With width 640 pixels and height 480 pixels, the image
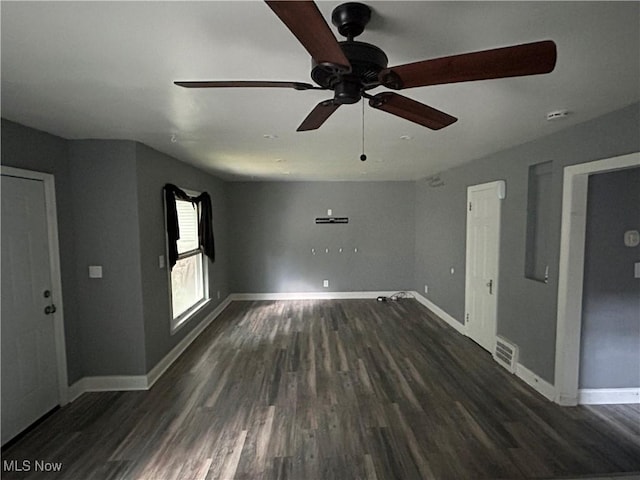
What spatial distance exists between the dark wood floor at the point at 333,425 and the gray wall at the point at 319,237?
2829 millimetres

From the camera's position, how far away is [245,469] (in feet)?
7.25

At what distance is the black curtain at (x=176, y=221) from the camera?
3.85 metres

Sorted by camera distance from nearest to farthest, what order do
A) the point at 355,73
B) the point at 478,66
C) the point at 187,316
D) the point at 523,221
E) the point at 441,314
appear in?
1. the point at 478,66
2. the point at 355,73
3. the point at 523,221
4. the point at 187,316
5. the point at 441,314

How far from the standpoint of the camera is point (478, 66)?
1133 mm

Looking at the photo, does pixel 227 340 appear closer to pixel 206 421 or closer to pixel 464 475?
pixel 206 421

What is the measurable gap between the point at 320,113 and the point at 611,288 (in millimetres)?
3124

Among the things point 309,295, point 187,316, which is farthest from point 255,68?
point 309,295

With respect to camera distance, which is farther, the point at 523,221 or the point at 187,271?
the point at 187,271

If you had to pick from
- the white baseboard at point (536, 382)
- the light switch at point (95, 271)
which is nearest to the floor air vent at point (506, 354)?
the white baseboard at point (536, 382)

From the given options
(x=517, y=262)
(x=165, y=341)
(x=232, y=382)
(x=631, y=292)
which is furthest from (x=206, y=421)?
(x=631, y=292)

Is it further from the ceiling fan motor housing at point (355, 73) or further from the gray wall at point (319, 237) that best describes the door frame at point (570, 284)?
the gray wall at point (319, 237)

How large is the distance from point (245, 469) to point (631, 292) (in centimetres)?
361

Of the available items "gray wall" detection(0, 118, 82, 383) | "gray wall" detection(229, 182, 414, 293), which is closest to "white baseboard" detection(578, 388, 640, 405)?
"gray wall" detection(229, 182, 414, 293)

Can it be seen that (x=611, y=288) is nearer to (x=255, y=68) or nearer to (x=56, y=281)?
(x=255, y=68)
